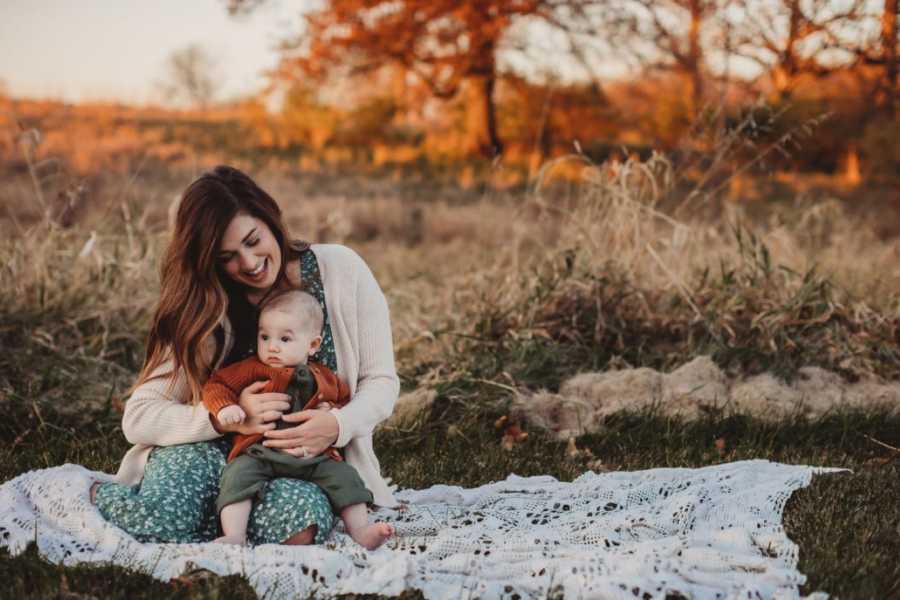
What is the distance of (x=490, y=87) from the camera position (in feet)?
54.4

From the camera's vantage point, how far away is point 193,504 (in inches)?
113

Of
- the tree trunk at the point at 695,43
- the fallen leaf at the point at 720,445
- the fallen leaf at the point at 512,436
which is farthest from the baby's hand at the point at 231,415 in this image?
the tree trunk at the point at 695,43

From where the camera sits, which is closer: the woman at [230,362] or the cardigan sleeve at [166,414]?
the woman at [230,362]

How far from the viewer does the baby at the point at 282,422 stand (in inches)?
110

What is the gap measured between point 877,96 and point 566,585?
1375cm

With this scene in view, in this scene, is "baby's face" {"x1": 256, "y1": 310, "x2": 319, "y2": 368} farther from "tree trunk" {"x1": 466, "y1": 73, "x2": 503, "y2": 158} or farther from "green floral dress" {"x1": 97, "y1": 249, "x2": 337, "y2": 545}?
"tree trunk" {"x1": 466, "y1": 73, "x2": 503, "y2": 158}

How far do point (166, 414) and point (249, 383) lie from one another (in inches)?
12.6

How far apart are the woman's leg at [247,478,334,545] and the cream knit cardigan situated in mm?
223

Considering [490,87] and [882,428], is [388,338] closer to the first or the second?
[882,428]

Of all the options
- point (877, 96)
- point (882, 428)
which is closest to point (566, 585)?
point (882, 428)

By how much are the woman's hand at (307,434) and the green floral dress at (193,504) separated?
Result: 0.11 metres

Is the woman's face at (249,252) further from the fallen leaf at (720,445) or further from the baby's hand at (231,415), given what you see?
the fallen leaf at (720,445)

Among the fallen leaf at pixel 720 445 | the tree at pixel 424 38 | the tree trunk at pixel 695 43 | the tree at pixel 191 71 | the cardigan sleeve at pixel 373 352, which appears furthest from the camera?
the tree at pixel 191 71

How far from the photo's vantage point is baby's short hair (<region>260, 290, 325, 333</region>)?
2908mm
